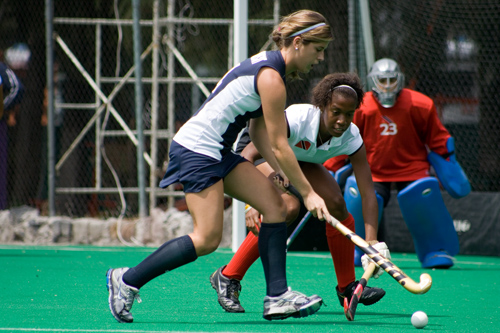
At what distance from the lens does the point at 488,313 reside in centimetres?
368

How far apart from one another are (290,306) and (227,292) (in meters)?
0.63

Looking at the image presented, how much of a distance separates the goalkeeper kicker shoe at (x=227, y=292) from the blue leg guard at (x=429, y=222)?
256cm

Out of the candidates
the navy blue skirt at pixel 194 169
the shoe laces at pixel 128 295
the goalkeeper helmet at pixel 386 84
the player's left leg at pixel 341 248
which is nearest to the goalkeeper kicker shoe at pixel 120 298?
the shoe laces at pixel 128 295

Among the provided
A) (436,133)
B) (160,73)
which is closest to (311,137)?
(436,133)

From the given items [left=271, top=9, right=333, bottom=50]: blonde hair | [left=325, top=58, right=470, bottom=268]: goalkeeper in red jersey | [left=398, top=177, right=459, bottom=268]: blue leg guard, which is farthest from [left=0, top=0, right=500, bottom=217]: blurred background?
[left=271, top=9, right=333, bottom=50]: blonde hair

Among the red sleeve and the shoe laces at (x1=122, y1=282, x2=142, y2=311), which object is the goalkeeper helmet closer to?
the red sleeve

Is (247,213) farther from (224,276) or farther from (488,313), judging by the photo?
(488,313)

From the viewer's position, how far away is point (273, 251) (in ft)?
10.9

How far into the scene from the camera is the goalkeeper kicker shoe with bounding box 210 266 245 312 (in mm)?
3656

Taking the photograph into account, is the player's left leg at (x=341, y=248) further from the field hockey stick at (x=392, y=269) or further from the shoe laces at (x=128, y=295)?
the shoe laces at (x=128, y=295)

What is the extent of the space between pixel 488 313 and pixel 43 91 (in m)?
6.99

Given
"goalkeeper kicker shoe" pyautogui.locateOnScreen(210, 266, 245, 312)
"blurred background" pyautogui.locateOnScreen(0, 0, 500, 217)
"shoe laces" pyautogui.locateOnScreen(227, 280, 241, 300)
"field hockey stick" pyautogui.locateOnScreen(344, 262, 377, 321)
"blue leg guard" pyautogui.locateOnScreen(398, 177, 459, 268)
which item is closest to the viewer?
"field hockey stick" pyautogui.locateOnScreen(344, 262, 377, 321)

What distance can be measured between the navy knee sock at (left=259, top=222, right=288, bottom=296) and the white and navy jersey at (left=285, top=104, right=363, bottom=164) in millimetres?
576

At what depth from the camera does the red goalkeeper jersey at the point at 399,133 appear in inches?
243
